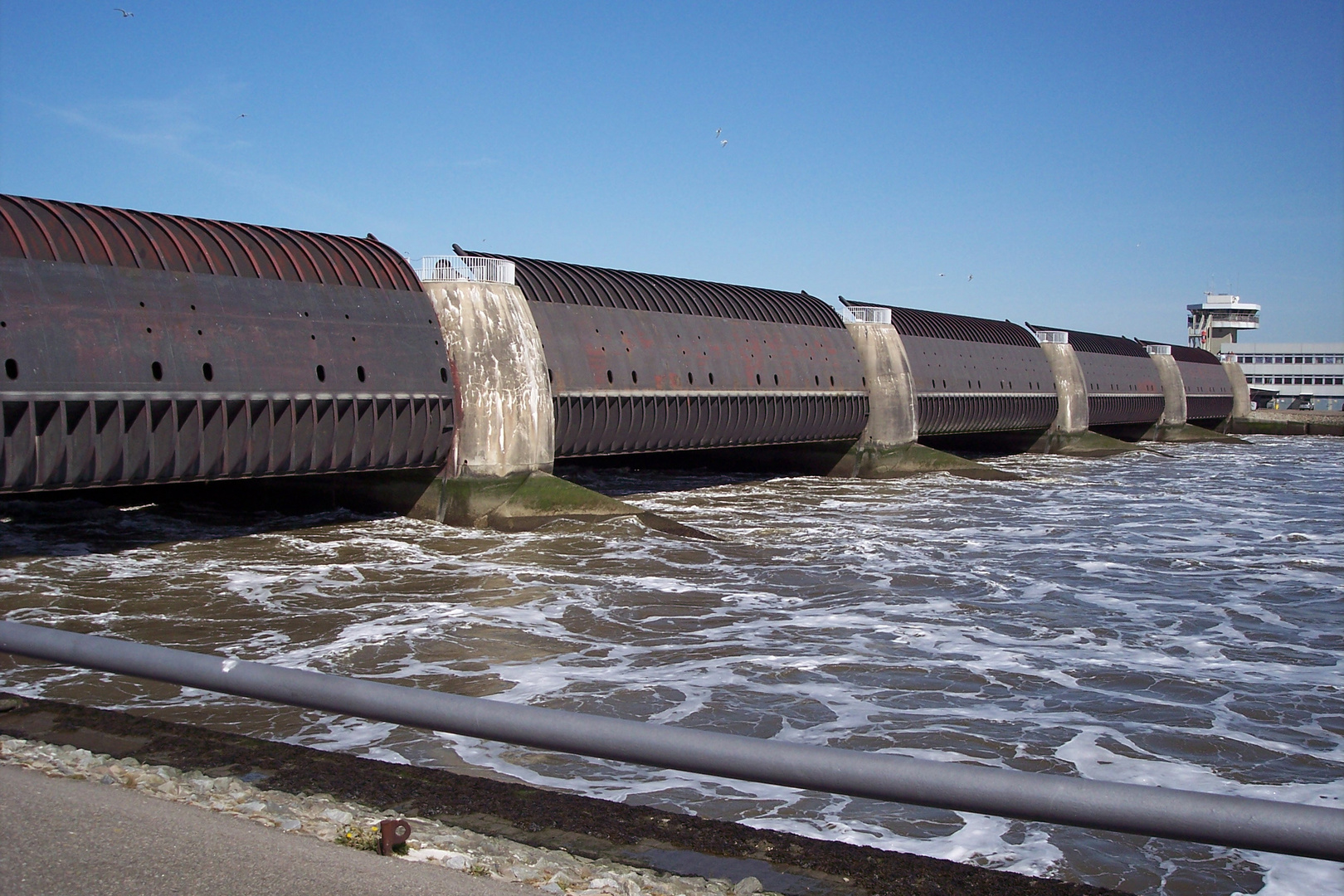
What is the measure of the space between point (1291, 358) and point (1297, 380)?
96.7 inches

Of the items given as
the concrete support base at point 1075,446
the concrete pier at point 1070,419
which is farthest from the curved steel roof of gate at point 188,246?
the concrete pier at point 1070,419

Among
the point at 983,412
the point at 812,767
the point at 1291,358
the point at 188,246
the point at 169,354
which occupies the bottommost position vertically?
the point at 812,767

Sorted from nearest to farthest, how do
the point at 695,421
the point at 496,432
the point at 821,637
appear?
the point at 821,637
the point at 496,432
the point at 695,421

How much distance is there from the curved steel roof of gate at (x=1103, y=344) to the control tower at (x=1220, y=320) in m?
40.6

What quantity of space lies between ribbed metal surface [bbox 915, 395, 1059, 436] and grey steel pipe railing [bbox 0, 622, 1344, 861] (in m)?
40.9

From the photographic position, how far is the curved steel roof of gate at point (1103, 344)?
6412 cm

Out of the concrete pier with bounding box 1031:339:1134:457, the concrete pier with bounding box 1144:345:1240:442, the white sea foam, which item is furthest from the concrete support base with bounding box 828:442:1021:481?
the concrete pier with bounding box 1144:345:1240:442

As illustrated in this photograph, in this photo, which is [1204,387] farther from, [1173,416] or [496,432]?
[496,432]

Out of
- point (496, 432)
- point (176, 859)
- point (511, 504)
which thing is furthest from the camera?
point (496, 432)

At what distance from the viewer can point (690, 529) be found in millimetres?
24750

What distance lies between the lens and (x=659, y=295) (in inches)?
1405

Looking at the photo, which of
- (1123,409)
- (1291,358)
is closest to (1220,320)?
(1291,358)

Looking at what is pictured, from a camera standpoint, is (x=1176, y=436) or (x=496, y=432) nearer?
(x=496, y=432)

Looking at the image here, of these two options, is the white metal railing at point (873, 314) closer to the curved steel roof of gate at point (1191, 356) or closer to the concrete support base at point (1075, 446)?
the concrete support base at point (1075, 446)
